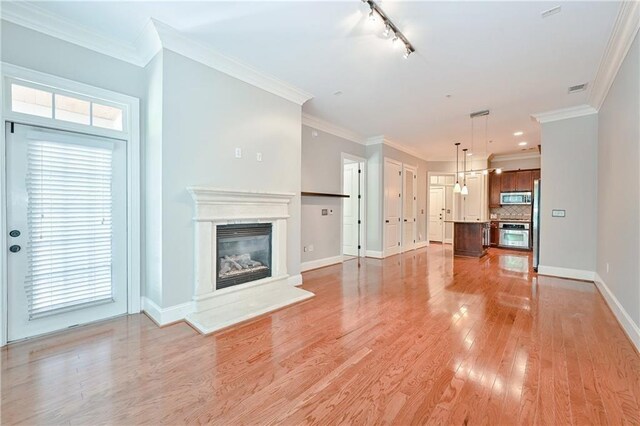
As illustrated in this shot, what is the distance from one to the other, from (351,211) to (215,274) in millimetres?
4317

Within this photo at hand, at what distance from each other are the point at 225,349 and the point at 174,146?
2113mm

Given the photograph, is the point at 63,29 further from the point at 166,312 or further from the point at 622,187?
the point at 622,187

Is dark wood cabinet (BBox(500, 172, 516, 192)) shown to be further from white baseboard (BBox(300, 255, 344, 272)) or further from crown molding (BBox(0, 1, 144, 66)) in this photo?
crown molding (BBox(0, 1, 144, 66))

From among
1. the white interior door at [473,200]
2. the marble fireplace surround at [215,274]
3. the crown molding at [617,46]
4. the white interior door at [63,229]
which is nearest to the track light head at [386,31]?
the crown molding at [617,46]

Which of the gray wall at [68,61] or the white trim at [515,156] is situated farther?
the white trim at [515,156]

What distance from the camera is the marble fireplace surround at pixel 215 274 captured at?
117 inches

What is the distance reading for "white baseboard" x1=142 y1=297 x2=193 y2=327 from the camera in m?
2.81

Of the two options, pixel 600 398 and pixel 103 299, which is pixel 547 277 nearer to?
pixel 600 398

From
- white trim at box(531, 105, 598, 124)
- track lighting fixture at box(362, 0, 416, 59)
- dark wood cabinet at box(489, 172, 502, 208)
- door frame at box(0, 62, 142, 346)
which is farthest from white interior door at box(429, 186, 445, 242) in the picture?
door frame at box(0, 62, 142, 346)

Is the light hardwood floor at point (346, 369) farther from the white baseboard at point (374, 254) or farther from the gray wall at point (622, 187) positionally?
the white baseboard at point (374, 254)

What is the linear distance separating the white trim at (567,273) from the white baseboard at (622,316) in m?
0.69

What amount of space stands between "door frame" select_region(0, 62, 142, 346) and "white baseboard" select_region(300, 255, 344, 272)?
281 cm

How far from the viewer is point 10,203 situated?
2.40 metres

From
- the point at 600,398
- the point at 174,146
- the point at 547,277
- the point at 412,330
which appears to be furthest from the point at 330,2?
the point at 547,277
